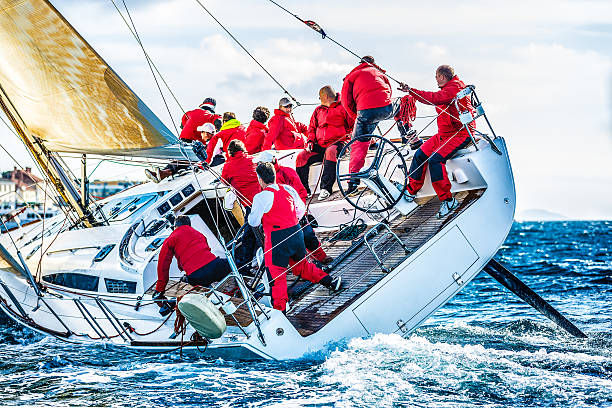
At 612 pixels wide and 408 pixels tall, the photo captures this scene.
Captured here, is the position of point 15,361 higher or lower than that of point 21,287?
lower

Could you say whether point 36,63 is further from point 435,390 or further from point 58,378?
point 435,390

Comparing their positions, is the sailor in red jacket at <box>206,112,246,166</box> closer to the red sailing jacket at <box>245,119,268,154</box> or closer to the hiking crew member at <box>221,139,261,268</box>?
the red sailing jacket at <box>245,119,268,154</box>

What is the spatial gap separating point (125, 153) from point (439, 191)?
12.8 feet

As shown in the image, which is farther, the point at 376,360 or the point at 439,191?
the point at 439,191

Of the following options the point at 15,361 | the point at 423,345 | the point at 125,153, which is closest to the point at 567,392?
the point at 423,345

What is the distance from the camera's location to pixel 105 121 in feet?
28.5

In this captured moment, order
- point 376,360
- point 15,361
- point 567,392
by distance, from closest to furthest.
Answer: point 567,392 < point 376,360 < point 15,361

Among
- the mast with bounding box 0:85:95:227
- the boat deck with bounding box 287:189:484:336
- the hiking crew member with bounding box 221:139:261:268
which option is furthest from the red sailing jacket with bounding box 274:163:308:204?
the mast with bounding box 0:85:95:227

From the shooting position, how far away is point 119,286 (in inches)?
289

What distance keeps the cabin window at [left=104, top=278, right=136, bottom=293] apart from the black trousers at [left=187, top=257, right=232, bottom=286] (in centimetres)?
79

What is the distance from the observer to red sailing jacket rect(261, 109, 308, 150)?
9.23 m

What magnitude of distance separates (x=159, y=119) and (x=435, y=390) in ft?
16.4

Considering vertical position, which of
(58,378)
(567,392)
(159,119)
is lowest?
(567,392)

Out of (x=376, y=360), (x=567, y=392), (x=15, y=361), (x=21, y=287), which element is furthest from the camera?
(x=21, y=287)
